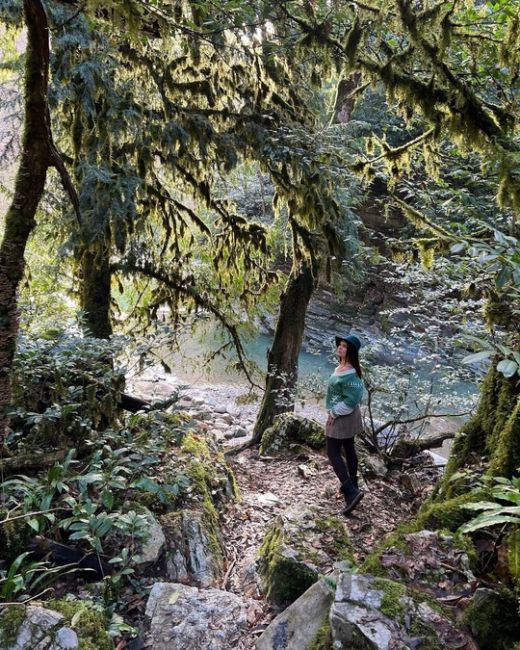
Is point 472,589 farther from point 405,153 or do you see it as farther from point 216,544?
point 405,153

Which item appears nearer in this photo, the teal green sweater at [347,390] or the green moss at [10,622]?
the green moss at [10,622]

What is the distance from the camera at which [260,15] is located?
5043 mm

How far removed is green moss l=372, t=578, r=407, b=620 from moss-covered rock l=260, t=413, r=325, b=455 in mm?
4699

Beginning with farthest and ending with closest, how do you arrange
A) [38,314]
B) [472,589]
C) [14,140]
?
[14,140] → [38,314] → [472,589]

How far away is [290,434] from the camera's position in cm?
716

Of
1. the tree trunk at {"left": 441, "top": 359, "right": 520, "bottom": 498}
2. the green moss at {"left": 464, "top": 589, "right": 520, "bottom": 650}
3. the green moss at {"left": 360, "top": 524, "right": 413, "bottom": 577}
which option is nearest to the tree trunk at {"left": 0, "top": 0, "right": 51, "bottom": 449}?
the green moss at {"left": 360, "top": 524, "right": 413, "bottom": 577}

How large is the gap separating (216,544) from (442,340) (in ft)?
11.6

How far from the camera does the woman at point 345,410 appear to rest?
14.4 feet

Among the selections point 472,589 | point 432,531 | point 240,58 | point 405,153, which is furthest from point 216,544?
point 240,58

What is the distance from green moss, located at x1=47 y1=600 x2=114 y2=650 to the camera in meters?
2.19

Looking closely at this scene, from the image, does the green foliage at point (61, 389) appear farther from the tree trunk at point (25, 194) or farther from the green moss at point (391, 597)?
the green moss at point (391, 597)

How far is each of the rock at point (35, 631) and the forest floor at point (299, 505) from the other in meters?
1.03

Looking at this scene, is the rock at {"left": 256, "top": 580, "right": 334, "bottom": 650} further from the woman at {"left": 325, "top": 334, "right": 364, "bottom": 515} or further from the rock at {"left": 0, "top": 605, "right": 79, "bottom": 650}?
the woman at {"left": 325, "top": 334, "right": 364, "bottom": 515}

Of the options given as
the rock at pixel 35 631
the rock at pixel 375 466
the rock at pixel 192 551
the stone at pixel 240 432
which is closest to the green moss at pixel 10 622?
the rock at pixel 35 631
